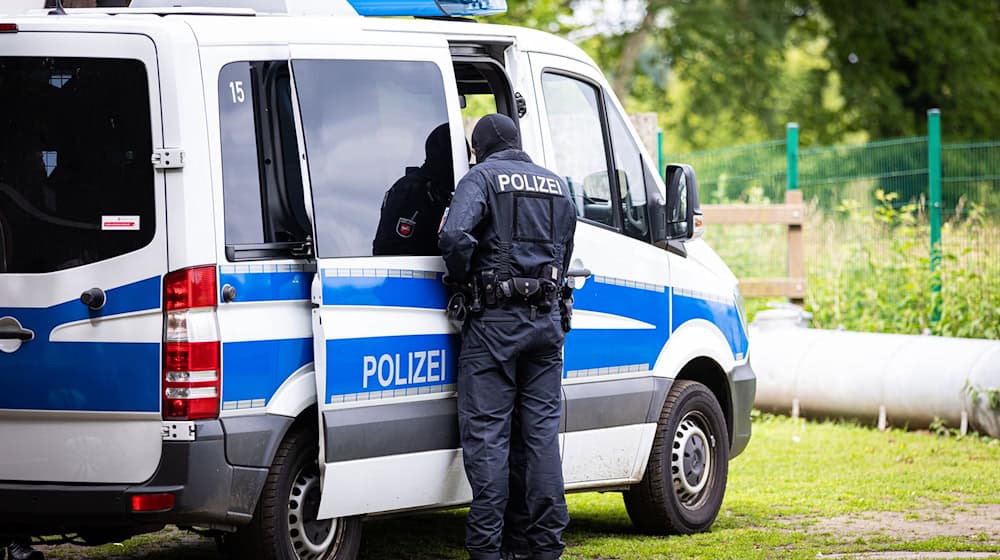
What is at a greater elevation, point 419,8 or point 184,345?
point 419,8

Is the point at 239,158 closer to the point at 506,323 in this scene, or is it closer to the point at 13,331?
the point at 13,331

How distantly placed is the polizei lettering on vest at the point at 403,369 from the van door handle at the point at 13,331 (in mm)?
1253

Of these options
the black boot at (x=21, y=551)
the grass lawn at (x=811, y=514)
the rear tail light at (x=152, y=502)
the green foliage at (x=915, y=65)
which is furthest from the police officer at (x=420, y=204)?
the green foliage at (x=915, y=65)

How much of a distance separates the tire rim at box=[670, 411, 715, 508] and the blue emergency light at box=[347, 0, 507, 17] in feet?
7.73

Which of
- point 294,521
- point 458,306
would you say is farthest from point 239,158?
point 294,521

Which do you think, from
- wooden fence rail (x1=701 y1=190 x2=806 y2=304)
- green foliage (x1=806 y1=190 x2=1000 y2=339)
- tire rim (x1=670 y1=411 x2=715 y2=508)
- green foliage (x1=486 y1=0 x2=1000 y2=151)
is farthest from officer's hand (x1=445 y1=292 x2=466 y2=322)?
green foliage (x1=486 y1=0 x2=1000 y2=151)

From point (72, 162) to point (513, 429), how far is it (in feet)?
7.32

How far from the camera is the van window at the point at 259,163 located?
18.4 ft

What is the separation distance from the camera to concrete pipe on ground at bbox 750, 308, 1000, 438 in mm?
10719

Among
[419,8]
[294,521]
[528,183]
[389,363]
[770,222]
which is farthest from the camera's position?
[770,222]

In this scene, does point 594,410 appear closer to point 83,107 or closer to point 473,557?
point 473,557

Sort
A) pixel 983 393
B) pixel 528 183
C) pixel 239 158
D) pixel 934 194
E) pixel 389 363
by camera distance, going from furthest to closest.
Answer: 1. pixel 934 194
2. pixel 983 393
3. pixel 528 183
4. pixel 389 363
5. pixel 239 158

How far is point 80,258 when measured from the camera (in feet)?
18.1

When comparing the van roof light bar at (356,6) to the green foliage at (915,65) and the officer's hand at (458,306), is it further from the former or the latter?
the green foliage at (915,65)
